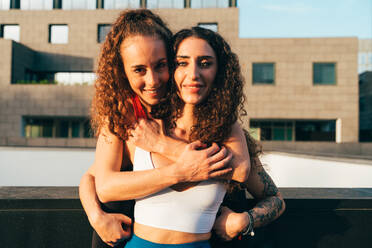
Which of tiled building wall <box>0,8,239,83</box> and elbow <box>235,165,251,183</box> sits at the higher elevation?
tiled building wall <box>0,8,239,83</box>

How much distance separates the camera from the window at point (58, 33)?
29.1 m

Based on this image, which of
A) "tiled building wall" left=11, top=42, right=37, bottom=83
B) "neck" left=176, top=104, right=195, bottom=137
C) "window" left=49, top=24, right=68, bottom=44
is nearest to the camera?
"neck" left=176, top=104, right=195, bottom=137

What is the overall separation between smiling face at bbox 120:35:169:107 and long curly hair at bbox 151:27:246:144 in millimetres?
79

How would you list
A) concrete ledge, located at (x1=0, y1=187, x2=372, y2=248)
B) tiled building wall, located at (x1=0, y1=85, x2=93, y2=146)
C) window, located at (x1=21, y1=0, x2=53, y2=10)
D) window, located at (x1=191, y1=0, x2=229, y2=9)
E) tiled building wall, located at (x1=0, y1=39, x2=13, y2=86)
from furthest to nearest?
window, located at (x1=21, y1=0, x2=53, y2=10), window, located at (x1=191, y1=0, x2=229, y2=9), tiled building wall, located at (x1=0, y1=39, x2=13, y2=86), tiled building wall, located at (x1=0, y1=85, x2=93, y2=146), concrete ledge, located at (x1=0, y1=187, x2=372, y2=248)

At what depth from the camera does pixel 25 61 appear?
2736 centimetres

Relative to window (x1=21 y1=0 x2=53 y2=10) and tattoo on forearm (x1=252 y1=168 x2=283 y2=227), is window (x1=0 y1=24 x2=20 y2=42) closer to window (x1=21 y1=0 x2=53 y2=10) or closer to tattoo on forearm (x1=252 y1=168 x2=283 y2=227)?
window (x1=21 y1=0 x2=53 y2=10)

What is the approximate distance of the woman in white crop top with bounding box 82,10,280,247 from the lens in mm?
1642

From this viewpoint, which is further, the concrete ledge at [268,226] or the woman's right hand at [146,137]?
the concrete ledge at [268,226]

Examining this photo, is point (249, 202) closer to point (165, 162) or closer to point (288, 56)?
point (165, 162)

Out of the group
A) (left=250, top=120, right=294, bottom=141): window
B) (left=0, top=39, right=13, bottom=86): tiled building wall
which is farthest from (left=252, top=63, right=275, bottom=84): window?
(left=0, top=39, right=13, bottom=86): tiled building wall

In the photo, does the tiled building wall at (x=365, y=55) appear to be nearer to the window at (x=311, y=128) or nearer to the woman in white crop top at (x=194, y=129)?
the window at (x=311, y=128)

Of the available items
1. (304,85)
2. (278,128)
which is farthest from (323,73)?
(278,128)

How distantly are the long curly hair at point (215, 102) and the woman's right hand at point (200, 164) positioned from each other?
0.10 metres

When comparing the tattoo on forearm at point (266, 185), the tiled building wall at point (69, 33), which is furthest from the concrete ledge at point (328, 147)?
the tiled building wall at point (69, 33)
